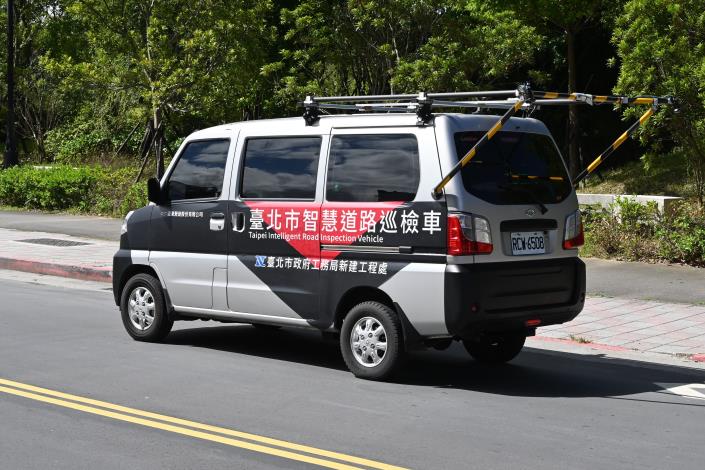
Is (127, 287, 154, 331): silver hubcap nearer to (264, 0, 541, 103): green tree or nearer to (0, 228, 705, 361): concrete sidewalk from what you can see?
(0, 228, 705, 361): concrete sidewalk

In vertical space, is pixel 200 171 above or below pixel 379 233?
above

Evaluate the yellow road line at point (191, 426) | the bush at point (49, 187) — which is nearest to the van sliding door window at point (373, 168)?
the yellow road line at point (191, 426)

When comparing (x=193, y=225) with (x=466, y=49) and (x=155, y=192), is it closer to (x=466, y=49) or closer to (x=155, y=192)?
(x=155, y=192)

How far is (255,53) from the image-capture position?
26484 mm

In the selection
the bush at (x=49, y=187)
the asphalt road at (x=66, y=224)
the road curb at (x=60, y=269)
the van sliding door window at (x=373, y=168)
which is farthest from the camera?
the bush at (x=49, y=187)

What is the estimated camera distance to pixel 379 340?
8477mm

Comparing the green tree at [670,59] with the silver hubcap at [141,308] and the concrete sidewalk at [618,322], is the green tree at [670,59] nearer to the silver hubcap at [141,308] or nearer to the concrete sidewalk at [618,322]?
the concrete sidewalk at [618,322]

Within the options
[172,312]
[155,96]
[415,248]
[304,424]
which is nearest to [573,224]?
[415,248]

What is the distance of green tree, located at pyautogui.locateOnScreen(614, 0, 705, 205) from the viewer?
1648 centimetres

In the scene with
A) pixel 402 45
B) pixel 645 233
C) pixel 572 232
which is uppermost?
pixel 402 45

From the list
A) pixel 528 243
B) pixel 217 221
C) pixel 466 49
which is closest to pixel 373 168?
pixel 528 243

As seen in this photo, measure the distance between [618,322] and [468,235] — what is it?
4.29 meters

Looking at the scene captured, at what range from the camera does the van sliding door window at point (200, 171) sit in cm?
971

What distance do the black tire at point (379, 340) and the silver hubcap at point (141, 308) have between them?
2475 millimetres
